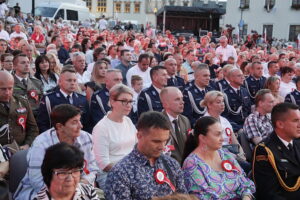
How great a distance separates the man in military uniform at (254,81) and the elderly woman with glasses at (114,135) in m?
4.52

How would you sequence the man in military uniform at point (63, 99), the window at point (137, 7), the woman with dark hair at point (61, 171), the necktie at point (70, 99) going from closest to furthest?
the woman with dark hair at point (61, 171) < the man in military uniform at point (63, 99) < the necktie at point (70, 99) < the window at point (137, 7)

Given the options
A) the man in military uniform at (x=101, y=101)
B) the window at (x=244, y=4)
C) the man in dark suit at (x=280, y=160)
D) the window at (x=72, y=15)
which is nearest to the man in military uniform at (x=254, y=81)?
the man in military uniform at (x=101, y=101)

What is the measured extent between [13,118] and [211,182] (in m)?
2.37

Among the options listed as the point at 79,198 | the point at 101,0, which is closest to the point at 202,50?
the point at 79,198

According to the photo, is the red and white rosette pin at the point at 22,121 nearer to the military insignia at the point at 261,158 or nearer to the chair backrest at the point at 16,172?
the chair backrest at the point at 16,172

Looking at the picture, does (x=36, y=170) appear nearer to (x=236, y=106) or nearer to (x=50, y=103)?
(x=50, y=103)

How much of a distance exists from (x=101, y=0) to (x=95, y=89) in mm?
62320

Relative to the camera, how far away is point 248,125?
204 inches

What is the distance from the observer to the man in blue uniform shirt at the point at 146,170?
293 cm

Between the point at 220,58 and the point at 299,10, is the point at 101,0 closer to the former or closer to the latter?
the point at 299,10

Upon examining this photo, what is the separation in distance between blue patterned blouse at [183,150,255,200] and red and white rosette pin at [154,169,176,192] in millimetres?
439

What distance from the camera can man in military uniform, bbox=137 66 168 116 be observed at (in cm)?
611

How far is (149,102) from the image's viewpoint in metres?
6.09

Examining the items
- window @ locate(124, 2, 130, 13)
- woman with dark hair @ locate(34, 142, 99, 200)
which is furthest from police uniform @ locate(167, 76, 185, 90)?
window @ locate(124, 2, 130, 13)
